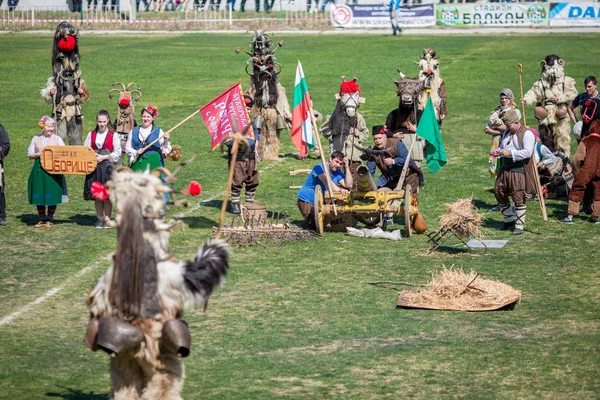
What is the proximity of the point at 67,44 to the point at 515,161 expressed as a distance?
9.74 m

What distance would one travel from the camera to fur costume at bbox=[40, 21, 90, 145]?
21328 millimetres

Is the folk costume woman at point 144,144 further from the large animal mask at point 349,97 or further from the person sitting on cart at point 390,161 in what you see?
the person sitting on cart at point 390,161

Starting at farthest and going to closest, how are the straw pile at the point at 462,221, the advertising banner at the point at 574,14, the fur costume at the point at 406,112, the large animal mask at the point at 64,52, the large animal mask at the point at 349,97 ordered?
1. the advertising banner at the point at 574,14
2. the large animal mask at the point at 64,52
3. the fur costume at the point at 406,112
4. the large animal mask at the point at 349,97
5. the straw pile at the point at 462,221

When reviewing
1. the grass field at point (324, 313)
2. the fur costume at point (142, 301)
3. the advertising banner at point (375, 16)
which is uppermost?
the advertising banner at point (375, 16)

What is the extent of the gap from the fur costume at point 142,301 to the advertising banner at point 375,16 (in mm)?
46697

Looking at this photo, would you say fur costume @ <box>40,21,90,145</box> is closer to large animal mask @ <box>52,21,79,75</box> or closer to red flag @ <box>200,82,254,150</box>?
large animal mask @ <box>52,21,79,75</box>

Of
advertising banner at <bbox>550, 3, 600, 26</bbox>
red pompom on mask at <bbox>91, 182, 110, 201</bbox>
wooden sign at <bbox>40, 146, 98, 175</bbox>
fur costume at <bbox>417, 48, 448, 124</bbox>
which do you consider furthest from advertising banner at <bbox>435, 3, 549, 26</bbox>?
red pompom on mask at <bbox>91, 182, 110, 201</bbox>

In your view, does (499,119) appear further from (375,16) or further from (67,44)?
(375,16)

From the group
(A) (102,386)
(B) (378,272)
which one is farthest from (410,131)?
(A) (102,386)

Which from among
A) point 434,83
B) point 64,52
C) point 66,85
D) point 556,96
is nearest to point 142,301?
point 66,85

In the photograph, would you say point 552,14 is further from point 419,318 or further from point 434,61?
point 419,318

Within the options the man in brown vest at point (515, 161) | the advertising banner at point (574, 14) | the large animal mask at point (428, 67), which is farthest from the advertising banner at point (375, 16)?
the man in brown vest at point (515, 161)

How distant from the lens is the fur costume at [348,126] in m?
17.8

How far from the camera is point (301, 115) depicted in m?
17.5
